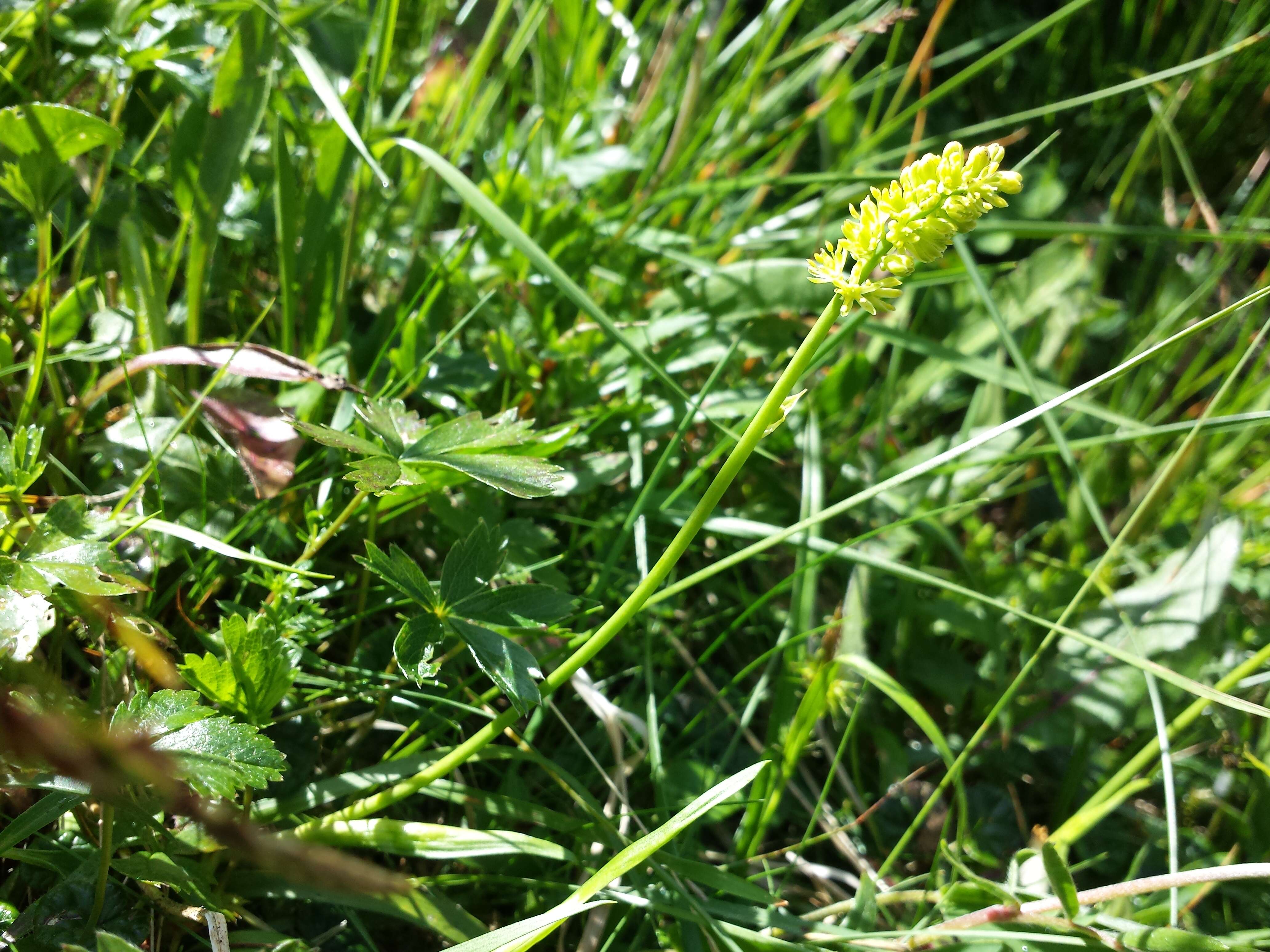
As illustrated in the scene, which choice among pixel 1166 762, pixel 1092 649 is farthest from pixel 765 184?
pixel 1166 762

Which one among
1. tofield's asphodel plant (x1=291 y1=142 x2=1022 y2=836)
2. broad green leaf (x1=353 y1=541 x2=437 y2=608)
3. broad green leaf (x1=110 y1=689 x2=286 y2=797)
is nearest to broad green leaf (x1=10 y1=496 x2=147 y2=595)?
broad green leaf (x1=110 y1=689 x2=286 y2=797)

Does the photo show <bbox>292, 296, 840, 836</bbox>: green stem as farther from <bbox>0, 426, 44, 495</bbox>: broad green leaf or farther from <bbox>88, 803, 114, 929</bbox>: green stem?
<bbox>0, 426, 44, 495</bbox>: broad green leaf

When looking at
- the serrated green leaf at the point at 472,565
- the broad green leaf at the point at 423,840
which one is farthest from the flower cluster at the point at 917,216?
the broad green leaf at the point at 423,840

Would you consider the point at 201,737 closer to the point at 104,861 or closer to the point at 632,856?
the point at 104,861

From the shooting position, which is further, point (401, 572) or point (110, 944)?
point (401, 572)

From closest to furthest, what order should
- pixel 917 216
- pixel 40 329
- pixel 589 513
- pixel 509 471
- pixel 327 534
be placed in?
pixel 917 216, pixel 509 471, pixel 327 534, pixel 40 329, pixel 589 513

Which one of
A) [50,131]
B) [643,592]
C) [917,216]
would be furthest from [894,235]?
[50,131]
